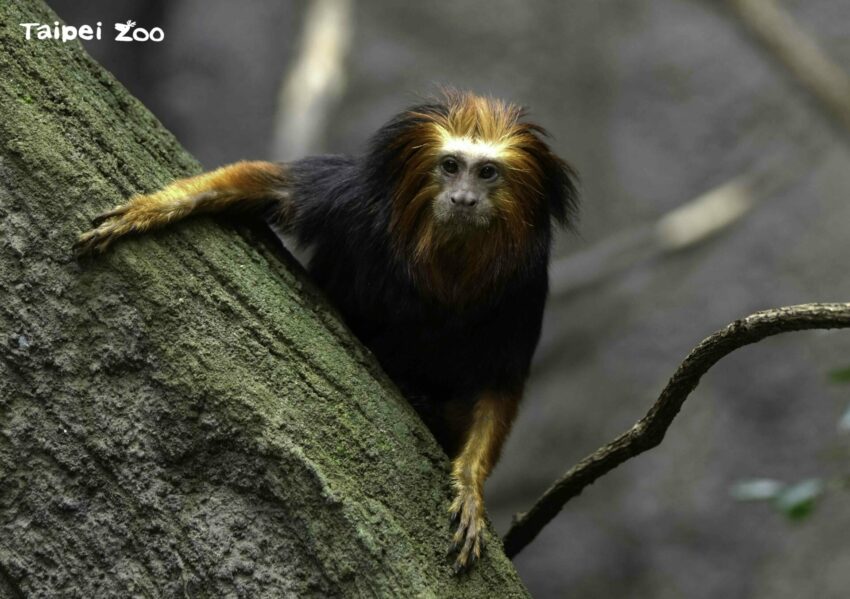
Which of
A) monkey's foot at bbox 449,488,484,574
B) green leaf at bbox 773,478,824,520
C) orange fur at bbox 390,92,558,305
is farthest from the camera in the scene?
green leaf at bbox 773,478,824,520

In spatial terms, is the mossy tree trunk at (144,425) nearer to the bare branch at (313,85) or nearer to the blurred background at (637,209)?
the bare branch at (313,85)

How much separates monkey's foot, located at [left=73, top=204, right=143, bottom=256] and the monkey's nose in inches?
45.9

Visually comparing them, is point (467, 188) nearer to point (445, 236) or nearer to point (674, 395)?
point (445, 236)

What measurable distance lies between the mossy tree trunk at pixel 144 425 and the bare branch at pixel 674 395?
63cm

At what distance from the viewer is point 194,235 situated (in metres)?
3.15

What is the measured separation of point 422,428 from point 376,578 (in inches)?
23.7

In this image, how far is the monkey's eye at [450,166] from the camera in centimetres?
367

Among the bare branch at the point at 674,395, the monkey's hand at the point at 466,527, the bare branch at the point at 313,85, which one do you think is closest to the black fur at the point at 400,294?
the bare branch at the point at 674,395

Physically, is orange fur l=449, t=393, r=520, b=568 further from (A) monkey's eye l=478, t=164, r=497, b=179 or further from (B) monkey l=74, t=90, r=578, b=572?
(A) monkey's eye l=478, t=164, r=497, b=179

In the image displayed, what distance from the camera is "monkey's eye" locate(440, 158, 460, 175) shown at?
12.1 feet

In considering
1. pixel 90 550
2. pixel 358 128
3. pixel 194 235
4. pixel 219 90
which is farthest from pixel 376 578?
pixel 219 90

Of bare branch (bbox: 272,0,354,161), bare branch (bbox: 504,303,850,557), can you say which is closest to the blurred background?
bare branch (bbox: 272,0,354,161)

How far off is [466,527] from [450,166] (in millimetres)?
1312

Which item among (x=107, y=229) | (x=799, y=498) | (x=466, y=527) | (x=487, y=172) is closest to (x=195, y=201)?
(x=107, y=229)
